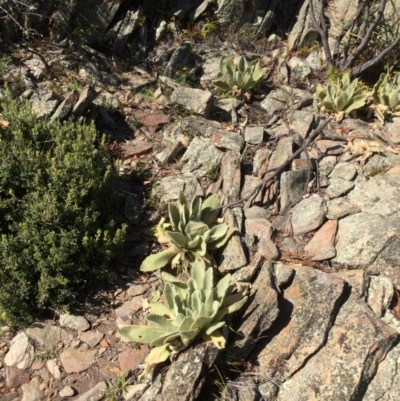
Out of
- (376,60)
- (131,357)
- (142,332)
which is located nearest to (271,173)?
(142,332)

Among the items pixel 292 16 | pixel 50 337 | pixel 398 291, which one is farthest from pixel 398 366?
pixel 292 16

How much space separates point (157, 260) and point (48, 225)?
3.56 ft

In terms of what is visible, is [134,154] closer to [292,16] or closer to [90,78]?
[90,78]

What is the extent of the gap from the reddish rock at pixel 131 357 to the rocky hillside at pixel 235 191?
2 centimetres

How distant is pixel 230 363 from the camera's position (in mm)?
3588

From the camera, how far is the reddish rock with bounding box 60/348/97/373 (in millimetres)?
3668

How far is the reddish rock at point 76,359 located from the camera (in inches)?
144

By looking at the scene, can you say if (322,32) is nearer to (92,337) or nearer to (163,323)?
(163,323)

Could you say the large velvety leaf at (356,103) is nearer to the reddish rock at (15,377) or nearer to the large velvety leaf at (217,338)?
the large velvety leaf at (217,338)

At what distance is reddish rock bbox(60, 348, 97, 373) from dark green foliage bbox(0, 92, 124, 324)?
462 millimetres

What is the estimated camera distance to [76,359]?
3.73 meters

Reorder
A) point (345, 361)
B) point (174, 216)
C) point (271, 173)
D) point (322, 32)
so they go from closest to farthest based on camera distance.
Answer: point (345, 361) < point (174, 216) < point (271, 173) < point (322, 32)

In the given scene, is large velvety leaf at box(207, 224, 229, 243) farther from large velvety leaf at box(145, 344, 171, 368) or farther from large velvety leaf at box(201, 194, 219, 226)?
large velvety leaf at box(145, 344, 171, 368)

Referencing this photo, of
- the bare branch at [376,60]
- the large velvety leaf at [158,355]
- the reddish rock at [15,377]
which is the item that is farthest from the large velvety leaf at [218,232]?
the bare branch at [376,60]
